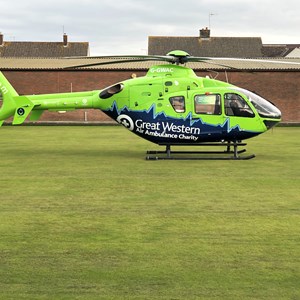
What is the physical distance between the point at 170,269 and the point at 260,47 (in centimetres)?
6689

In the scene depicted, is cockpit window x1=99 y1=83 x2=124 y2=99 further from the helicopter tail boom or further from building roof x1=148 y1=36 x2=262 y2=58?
building roof x1=148 y1=36 x2=262 y2=58

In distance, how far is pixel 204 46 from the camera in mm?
67438

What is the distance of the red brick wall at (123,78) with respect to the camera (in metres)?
43.2

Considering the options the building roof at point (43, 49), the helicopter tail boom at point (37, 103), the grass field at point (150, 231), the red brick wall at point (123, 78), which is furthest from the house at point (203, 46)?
the grass field at point (150, 231)

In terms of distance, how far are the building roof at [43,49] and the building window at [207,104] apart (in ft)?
170

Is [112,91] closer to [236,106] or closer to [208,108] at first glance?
[208,108]

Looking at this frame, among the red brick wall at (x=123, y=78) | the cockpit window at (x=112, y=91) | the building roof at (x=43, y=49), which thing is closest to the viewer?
the cockpit window at (x=112, y=91)

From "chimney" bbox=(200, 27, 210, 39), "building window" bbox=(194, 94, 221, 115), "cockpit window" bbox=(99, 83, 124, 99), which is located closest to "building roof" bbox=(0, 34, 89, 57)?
"chimney" bbox=(200, 27, 210, 39)

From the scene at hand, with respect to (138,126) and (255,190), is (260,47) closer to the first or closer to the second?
(138,126)

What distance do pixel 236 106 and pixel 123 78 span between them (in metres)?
26.6

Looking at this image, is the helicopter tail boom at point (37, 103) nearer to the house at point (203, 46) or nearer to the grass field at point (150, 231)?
the grass field at point (150, 231)

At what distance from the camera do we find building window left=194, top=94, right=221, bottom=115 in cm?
1769

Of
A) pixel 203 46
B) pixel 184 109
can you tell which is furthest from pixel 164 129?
pixel 203 46

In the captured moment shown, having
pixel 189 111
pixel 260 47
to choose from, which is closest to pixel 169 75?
pixel 189 111
